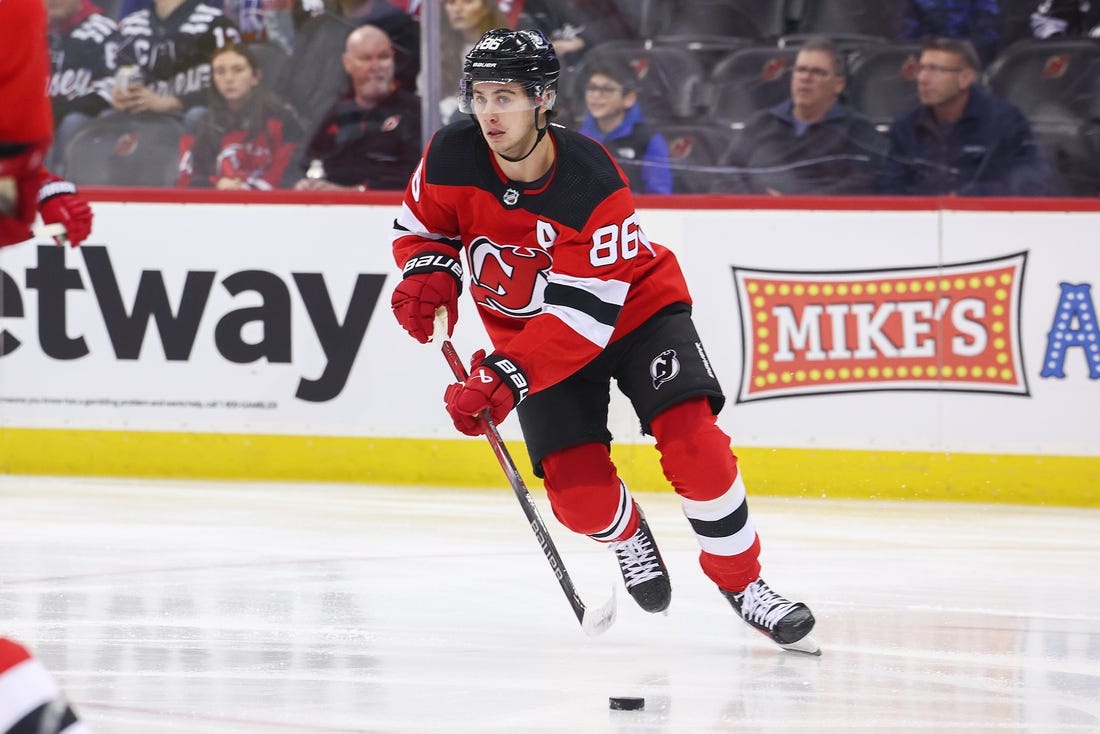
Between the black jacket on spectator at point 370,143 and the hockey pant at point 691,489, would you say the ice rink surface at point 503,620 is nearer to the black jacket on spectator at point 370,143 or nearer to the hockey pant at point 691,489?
the hockey pant at point 691,489

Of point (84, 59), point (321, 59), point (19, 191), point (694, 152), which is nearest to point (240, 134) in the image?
point (321, 59)

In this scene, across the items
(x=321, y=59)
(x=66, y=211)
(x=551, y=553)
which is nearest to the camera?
(x=66, y=211)

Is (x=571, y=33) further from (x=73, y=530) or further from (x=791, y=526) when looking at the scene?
(x=73, y=530)

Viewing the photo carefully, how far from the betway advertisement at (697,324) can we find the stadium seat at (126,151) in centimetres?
21

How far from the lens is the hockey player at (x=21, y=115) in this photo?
1.65 m

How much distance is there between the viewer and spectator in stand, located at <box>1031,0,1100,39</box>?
5.54 meters

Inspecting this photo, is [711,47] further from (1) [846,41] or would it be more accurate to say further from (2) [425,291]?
(2) [425,291]

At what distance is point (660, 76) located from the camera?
5.81 metres

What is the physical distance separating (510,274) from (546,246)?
0.12m

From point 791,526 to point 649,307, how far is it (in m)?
1.79

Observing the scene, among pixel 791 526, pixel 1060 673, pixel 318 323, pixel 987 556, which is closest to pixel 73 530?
pixel 318 323

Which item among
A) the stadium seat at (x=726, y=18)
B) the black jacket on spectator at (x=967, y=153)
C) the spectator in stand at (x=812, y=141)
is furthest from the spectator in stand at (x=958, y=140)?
the stadium seat at (x=726, y=18)

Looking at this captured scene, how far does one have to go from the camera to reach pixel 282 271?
5684 mm

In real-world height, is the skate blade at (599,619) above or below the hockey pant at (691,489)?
below
